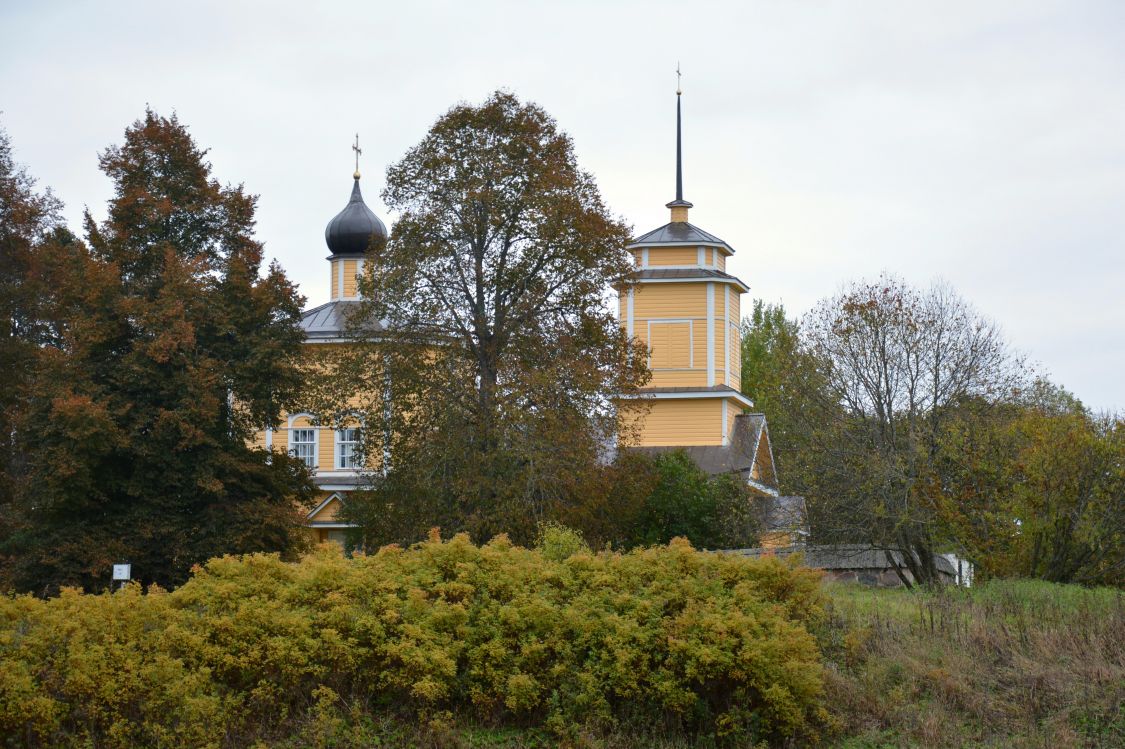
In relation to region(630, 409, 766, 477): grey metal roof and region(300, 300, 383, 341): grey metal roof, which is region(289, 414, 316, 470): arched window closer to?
region(300, 300, 383, 341): grey metal roof

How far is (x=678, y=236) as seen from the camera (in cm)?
3828

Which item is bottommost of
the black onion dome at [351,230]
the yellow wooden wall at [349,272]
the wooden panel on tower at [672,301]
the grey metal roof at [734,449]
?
the grey metal roof at [734,449]

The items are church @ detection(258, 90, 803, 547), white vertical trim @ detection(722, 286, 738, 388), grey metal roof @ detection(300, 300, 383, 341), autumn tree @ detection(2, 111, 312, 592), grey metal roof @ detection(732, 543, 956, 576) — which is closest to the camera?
grey metal roof @ detection(732, 543, 956, 576)

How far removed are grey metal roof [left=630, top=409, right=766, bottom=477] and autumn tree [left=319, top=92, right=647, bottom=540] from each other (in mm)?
12115

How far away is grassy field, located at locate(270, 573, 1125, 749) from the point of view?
1154 centimetres

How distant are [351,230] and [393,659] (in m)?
36.5

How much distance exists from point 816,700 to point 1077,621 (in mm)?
3765

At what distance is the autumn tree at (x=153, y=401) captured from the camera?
24.7m

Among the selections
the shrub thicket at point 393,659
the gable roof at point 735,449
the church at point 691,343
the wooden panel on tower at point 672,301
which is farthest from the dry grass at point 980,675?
the wooden panel on tower at point 672,301

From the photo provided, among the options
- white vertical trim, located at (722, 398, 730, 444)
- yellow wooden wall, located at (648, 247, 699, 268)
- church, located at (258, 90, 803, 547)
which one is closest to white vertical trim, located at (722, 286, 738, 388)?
church, located at (258, 90, 803, 547)

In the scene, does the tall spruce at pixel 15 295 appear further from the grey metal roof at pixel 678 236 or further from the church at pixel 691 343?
the grey metal roof at pixel 678 236

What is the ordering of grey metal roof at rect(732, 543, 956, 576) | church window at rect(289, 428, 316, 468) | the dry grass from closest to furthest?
1. the dry grass
2. grey metal roof at rect(732, 543, 956, 576)
3. church window at rect(289, 428, 316, 468)

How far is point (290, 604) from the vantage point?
12.4 meters

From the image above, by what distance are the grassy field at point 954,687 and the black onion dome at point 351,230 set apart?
113 ft
